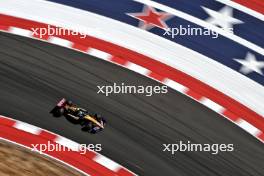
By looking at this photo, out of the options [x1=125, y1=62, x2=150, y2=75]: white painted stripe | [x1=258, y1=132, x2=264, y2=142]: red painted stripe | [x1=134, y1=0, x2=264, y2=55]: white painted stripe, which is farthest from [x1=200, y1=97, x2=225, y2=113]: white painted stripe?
[x1=134, y1=0, x2=264, y2=55]: white painted stripe

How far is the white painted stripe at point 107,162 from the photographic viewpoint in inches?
444

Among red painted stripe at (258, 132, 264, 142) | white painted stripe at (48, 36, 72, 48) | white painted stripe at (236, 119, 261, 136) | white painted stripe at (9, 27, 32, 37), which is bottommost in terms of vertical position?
red painted stripe at (258, 132, 264, 142)

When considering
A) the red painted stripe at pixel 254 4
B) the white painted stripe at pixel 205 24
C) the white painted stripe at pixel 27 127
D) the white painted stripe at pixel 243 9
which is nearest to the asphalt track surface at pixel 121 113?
the white painted stripe at pixel 27 127

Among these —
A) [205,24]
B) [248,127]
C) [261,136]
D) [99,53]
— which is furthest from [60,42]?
[261,136]

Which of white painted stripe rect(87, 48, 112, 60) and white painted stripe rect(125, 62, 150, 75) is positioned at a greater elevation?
white painted stripe rect(87, 48, 112, 60)

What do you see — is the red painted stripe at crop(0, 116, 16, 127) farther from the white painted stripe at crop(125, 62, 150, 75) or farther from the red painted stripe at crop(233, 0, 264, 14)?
the red painted stripe at crop(233, 0, 264, 14)

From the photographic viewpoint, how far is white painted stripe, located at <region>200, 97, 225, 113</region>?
11752 mm

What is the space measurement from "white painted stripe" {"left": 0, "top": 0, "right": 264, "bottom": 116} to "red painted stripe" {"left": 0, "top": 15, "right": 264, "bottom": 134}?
105 mm

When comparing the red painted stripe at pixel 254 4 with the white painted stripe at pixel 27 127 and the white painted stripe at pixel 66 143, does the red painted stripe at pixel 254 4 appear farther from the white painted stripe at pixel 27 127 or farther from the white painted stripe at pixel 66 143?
the white painted stripe at pixel 27 127

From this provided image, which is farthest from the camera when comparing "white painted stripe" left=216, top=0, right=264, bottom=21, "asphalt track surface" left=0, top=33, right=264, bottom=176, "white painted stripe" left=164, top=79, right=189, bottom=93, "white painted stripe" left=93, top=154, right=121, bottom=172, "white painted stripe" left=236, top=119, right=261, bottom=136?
"white painted stripe" left=216, top=0, right=264, bottom=21

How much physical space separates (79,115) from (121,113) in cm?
94

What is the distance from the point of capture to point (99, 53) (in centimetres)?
1188

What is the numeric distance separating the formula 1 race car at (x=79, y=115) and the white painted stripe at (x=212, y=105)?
2.38 meters

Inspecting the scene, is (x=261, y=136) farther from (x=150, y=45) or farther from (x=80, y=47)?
(x=80, y=47)
